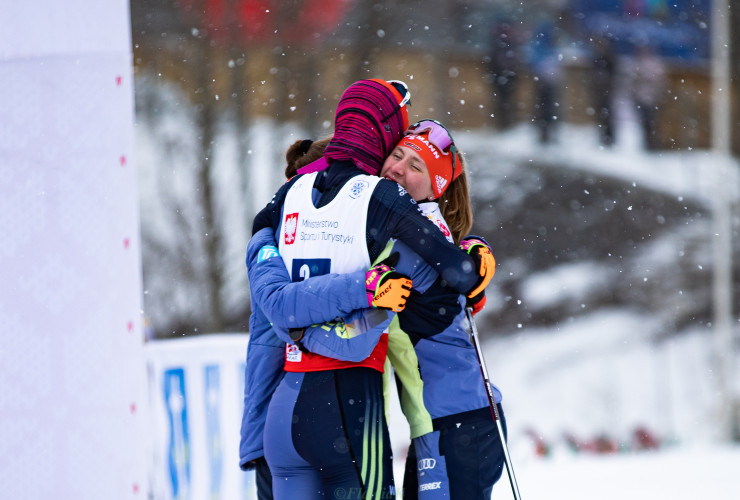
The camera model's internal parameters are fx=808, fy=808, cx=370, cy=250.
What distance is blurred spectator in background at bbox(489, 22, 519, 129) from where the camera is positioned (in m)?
14.8

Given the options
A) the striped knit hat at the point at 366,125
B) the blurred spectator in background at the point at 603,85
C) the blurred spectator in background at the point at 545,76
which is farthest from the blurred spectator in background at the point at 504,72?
the striped knit hat at the point at 366,125

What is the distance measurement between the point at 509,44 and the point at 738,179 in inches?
218

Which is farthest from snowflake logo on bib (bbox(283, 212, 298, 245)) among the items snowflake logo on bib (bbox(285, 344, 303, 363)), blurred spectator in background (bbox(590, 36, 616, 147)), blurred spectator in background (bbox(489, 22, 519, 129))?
blurred spectator in background (bbox(590, 36, 616, 147))

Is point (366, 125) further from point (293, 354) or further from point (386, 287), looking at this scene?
point (293, 354)

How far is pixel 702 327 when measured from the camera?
14148 millimetres

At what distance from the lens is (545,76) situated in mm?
15555

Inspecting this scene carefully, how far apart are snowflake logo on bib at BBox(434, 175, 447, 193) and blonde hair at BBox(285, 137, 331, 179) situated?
46 cm

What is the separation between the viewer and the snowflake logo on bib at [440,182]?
8.64ft

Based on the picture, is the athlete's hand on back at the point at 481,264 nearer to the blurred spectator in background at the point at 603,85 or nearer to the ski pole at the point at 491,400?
the ski pole at the point at 491,400

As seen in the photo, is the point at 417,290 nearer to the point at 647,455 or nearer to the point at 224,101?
the point at 647,455

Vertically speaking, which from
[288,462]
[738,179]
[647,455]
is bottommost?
[647,455]

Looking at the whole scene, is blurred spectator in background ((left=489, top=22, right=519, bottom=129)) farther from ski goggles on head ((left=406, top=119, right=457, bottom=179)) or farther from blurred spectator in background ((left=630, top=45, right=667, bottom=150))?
ski goggles on head ((left=406, top=119, right=457, bottom=179))

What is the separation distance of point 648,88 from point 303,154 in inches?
594

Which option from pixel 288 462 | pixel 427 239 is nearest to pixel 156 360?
pixel 288 462
